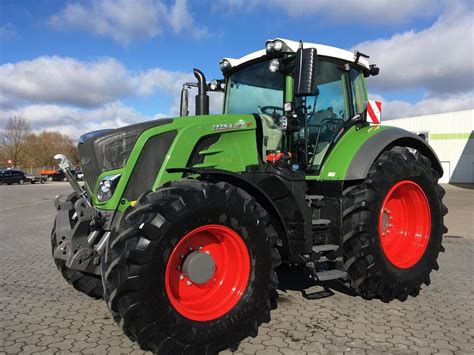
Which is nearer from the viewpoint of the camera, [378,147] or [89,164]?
[89,164]

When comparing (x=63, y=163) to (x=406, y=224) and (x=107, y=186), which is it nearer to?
(x=107, y=186)

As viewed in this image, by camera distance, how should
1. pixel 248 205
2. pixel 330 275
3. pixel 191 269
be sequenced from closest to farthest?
1. pixel 191 269
2. pixel 248 205
3. pixel 330 275

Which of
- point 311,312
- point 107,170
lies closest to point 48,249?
point 107,170

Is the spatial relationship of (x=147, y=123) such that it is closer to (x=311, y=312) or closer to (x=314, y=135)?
(x=314, y=135)

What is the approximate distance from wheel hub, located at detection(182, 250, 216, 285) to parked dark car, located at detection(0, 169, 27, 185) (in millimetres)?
42897

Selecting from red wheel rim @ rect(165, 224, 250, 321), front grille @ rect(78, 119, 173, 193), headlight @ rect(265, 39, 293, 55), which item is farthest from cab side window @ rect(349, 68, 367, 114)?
red wheel rim @ rect(165, 224, 250, 321)

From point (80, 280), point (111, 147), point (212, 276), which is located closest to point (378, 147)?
point (212, 276)

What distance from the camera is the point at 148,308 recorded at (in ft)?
10.2

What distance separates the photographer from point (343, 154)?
4.81 meters

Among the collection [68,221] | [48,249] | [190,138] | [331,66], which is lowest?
[48,249]

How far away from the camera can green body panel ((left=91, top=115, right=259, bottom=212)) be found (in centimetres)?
381

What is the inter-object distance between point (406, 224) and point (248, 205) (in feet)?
8.34

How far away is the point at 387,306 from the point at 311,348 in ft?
4.76

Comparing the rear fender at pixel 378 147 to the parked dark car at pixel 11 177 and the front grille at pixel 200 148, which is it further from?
the parked dark car at pixel 11 177
